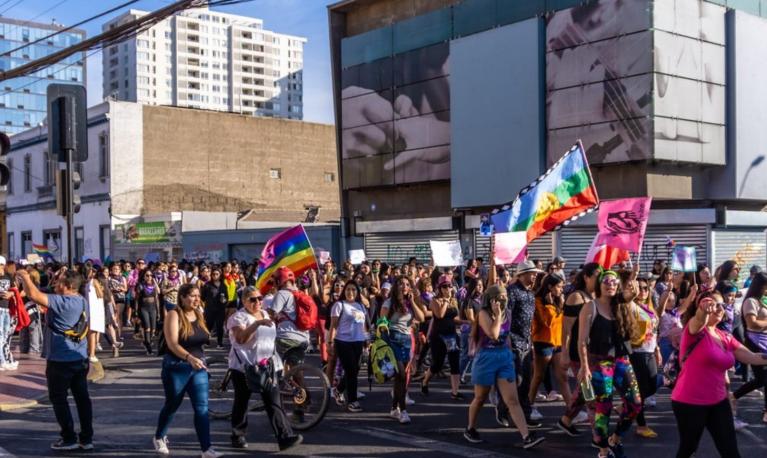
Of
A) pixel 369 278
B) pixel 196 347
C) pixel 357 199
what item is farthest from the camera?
pixel 357 199

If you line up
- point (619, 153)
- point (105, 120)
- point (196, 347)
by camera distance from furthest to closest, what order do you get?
point (105, 120), point (619, 153), point (196, 347)

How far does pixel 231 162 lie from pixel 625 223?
114 feet

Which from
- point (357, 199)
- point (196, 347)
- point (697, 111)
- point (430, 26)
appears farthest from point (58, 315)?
point (357, 199)

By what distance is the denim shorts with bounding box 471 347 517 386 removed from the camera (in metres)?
8.48

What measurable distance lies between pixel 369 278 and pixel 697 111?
39.8 feet

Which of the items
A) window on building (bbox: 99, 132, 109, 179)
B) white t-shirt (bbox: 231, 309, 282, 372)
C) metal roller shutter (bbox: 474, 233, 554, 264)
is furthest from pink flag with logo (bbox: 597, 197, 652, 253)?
window on building (bbox: 99, 132, 109, 179)

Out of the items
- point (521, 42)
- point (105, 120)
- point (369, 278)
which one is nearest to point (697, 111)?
point (521, 42)

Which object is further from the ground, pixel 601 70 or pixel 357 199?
pixel 601 70

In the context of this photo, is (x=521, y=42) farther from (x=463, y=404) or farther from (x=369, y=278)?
(x=463, y=404)

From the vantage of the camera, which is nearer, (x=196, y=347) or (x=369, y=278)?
(x=196, y=347)

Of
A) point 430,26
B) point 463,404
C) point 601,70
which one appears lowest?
point 463,404

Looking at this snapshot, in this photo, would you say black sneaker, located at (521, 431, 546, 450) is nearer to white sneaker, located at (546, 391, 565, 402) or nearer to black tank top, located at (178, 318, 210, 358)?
white sneaker, located at (546, 391, 565, 402)

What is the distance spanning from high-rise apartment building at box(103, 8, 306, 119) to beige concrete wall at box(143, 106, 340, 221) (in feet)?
303

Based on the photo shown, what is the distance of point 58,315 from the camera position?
860cm
